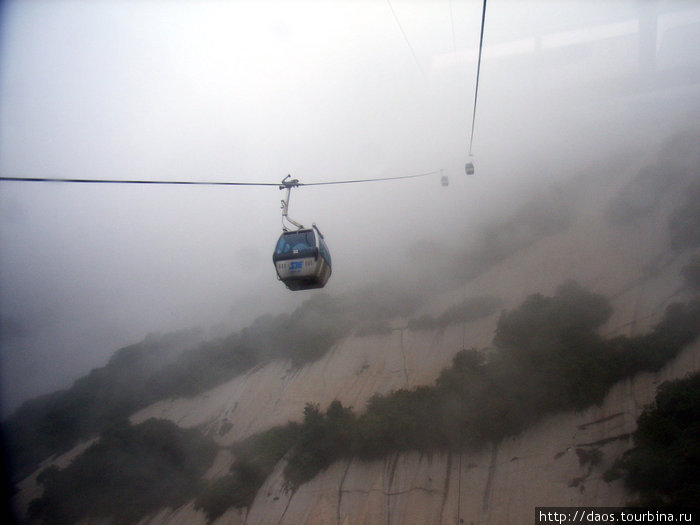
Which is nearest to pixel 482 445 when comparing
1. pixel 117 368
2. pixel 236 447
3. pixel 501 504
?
pixel 501 504

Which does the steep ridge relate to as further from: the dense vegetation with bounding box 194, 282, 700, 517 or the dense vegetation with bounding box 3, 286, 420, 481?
the dense vegetation with bounding box 3, 286, 420, 481

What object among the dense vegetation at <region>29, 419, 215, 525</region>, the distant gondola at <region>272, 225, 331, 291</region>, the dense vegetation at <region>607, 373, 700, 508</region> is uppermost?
the distant gondola at <region>272, 225, 331, 291</region>

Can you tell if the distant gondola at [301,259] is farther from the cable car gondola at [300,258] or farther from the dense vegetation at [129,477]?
the dense vegetation at [129,477]

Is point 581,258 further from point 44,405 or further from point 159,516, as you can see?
point 44,405

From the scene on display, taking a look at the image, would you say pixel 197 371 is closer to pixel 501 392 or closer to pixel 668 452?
Answer: pixel 501 392

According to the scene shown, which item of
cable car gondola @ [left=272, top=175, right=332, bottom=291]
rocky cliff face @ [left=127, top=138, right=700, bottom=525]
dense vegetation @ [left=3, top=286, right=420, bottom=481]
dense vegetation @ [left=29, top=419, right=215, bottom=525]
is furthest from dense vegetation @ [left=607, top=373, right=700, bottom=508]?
dense vegetation @ [left=29, top=419, right=215, bottom=525]
